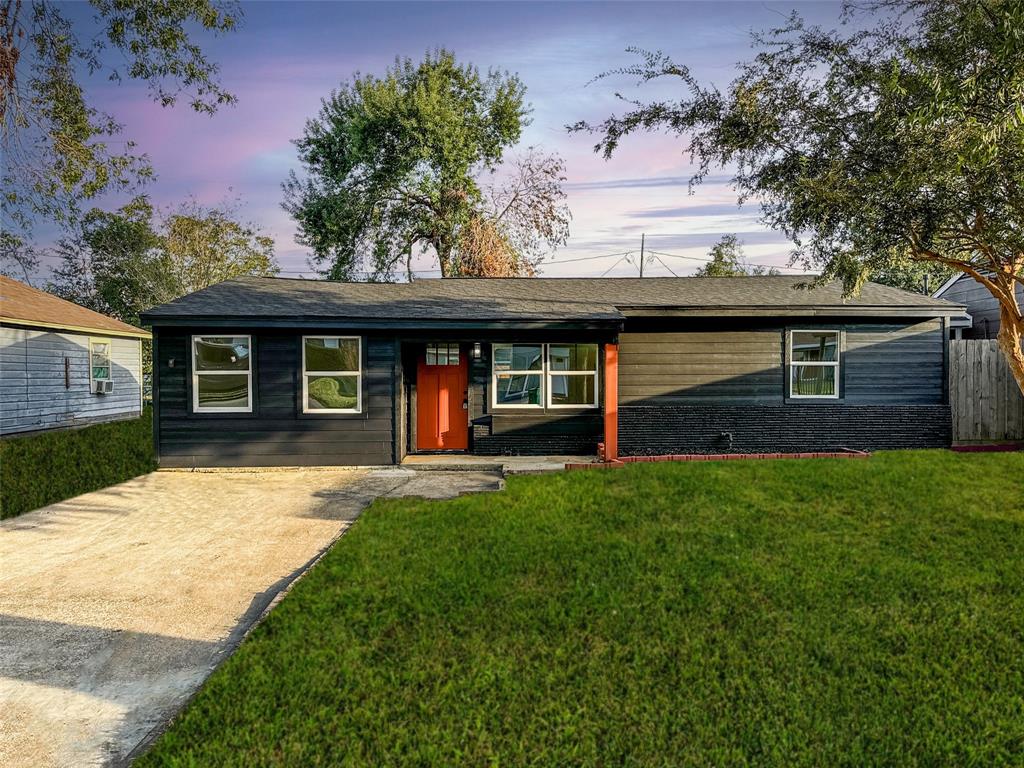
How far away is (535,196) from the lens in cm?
2550

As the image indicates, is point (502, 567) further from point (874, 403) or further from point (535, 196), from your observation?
point (535, 196)

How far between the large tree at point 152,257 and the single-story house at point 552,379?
20.6 m

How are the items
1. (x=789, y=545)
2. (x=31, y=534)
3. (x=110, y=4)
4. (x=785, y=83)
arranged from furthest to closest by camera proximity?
(x=110, y=4) → (x=785, y=83) → (x=31, y=534) → (x=789, y=545)

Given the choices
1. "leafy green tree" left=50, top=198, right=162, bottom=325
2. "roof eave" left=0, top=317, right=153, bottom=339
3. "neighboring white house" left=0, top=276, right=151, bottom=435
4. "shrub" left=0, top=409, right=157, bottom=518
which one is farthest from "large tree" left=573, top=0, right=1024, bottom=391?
"leafy green tree" left=50, top=198, right=162, bottom=325

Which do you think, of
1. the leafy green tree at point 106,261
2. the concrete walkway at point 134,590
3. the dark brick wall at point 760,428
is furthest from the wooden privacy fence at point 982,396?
the leafy green tree at point 106,261

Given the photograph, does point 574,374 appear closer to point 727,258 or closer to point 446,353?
point 446,353

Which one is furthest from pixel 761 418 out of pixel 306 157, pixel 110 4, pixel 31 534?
pixel 306 157

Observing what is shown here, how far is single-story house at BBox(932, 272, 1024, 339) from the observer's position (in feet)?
47.8

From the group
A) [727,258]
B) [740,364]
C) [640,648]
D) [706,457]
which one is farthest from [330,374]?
[727,258]

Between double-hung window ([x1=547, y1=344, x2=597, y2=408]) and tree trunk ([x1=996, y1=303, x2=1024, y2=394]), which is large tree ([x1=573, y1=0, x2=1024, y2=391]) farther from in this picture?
double-hung window ([x1=547, y1=344, x2=597, y2=408])

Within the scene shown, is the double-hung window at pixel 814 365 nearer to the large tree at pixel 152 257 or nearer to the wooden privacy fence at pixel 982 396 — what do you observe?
the wooden privacy fence at pixel 982 396

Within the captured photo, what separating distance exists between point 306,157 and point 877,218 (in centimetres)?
2275

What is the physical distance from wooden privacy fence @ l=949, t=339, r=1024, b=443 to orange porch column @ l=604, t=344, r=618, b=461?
7.00 m

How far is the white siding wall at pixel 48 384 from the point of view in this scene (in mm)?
14578
